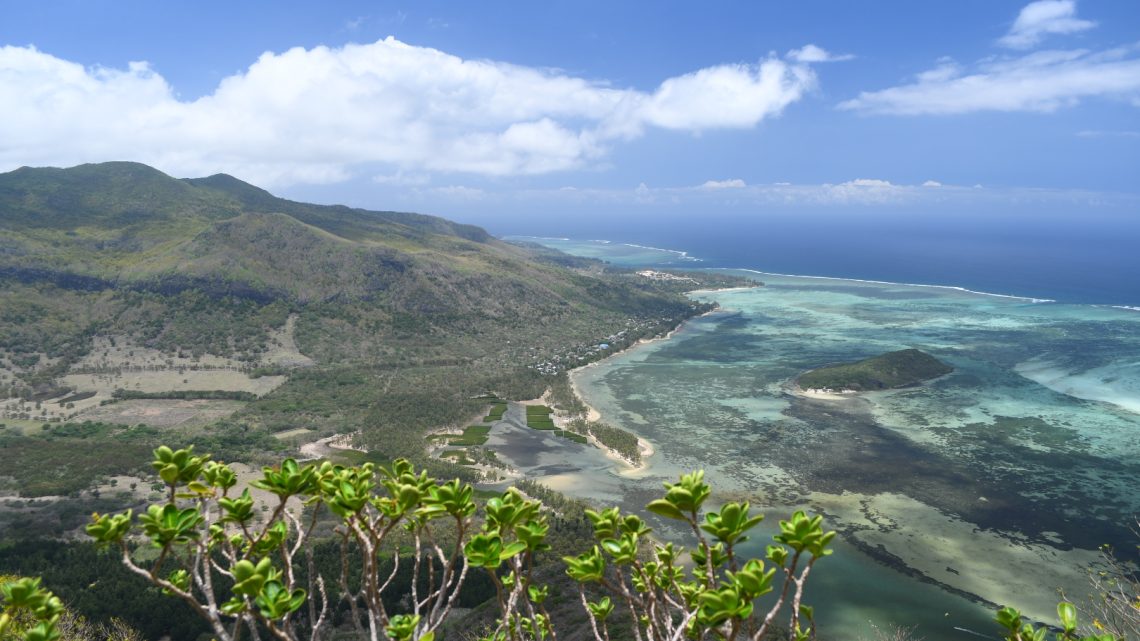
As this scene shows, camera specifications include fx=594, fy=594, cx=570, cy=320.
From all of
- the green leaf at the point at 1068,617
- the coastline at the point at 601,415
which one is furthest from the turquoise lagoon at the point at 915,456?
the green leaf at the point at 1068,617

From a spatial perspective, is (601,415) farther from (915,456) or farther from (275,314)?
(275,314)

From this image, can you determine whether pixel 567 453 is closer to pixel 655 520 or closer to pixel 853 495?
pixel 655 520

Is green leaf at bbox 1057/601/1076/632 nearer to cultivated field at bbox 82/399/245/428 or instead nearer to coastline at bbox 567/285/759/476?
coastline at bbox 567/285/759/476

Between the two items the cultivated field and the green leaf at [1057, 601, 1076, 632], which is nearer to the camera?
the green leaf at [1057, 601, 1076, 632]

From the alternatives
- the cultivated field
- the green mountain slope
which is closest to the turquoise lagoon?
the green mountain slope

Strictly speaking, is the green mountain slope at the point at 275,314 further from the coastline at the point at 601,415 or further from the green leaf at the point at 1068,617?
the green leaf at the point at 1068,617

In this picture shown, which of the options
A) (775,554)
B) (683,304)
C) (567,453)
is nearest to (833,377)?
(567,453)

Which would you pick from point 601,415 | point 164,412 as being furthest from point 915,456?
point 164,412
